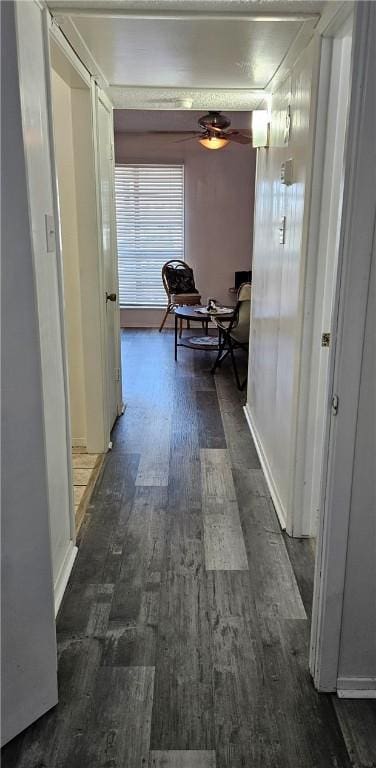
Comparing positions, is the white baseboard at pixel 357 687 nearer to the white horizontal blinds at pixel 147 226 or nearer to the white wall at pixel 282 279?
the white wall at pixel 282 279

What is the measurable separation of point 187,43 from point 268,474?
6.88 ft

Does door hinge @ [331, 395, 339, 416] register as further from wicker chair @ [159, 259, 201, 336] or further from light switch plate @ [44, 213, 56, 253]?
wicker chair @ [159, 259, 201, 336]

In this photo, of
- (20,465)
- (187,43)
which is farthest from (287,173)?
(20,465)

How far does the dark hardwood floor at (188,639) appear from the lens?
156 centimetres

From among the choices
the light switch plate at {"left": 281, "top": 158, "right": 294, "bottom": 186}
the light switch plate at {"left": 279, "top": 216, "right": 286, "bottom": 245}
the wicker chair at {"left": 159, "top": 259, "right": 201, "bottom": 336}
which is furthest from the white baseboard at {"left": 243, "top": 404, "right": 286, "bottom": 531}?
the wicker chair at {"left": 159, "top": 259, "right": 201, "bottom": 336}

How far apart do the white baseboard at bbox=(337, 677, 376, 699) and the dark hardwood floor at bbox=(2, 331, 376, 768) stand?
0.03 m

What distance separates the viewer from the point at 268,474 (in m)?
3.16

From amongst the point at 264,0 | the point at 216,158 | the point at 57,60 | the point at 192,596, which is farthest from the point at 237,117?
the point at 192,596

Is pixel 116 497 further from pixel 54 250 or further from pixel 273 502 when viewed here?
pixel 54 250

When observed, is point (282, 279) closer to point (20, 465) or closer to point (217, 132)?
point (20, 465)

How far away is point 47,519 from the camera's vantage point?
1.59 m

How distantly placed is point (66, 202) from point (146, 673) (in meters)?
2.46

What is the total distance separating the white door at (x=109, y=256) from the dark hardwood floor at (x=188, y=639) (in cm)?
68

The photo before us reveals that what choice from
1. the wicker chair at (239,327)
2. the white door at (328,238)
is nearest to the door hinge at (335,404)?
the white door at (328,238)
